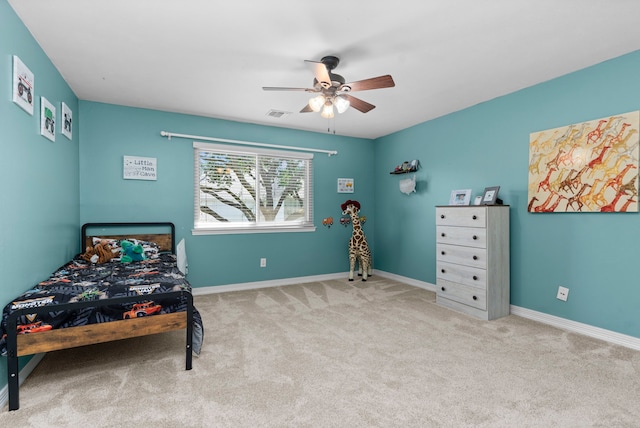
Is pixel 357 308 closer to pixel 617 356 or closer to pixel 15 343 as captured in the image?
pixel 617 356

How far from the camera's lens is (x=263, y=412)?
1729mm

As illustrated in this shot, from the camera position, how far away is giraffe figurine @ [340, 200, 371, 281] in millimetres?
4898

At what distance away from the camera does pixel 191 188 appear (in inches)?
161

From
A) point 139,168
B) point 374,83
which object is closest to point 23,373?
point 139,168

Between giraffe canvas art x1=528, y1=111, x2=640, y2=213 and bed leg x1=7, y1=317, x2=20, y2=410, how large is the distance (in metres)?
4.07

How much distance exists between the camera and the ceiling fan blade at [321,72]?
2.21 m

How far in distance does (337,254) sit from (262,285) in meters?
1.29

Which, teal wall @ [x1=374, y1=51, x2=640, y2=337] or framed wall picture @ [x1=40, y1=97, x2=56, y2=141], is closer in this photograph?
framed wall picture @ [x1=40, y1=97, x2=56, y2=141]

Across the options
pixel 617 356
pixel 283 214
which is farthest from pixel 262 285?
pixel 617 356

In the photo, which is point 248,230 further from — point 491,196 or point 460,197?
point 491,196

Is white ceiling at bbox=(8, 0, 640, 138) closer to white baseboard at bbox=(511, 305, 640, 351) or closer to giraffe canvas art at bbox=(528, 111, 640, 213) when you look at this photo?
giraffe canvas art at bbox=(528, 111, 640, 213)

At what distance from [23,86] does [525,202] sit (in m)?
4.20

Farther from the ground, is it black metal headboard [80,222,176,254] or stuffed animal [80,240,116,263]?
black metal headboard [80,222,176,254]

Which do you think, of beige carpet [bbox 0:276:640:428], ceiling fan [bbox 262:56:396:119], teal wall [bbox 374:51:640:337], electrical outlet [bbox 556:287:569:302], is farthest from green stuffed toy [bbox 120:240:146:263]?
electrical outlet [bbox 556:287:569:302]
